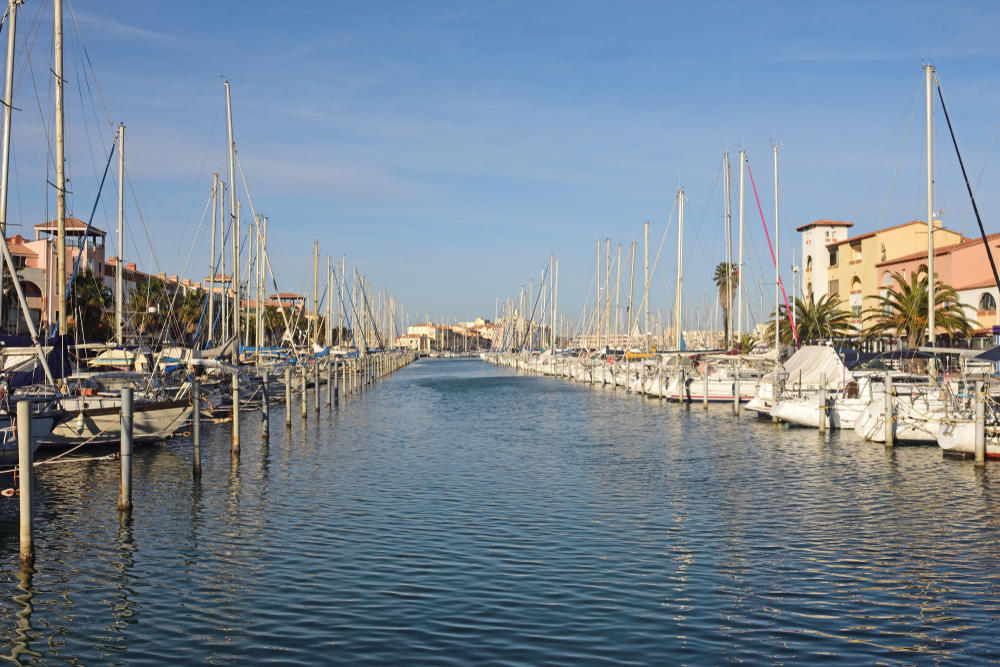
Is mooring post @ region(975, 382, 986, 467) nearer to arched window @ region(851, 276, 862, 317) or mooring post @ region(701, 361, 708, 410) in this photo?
mooring post @ region(701, 361, 708, 410)

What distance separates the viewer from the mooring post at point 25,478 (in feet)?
49.7

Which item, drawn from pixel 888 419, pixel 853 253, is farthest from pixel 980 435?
pixel 853 253

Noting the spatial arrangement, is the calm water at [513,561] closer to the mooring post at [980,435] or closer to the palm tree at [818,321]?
the mooring post at [980,435]

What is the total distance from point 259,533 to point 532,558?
242 inches

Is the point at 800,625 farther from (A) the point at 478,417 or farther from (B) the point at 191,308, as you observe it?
(B) the point at 191,308

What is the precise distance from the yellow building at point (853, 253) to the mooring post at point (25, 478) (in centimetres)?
6647

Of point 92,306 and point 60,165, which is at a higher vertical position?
point 60,165

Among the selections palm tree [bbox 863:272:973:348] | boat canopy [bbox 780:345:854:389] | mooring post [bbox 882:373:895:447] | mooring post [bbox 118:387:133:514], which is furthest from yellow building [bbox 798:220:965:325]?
mooring post [bbox 118:387:133:514]

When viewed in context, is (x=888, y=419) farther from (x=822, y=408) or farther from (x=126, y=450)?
(x=126, y=450)

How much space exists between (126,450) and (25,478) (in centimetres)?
430

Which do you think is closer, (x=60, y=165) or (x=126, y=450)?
(x=126, y=450)

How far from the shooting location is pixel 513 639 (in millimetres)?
12562

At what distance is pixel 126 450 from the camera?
19.5m

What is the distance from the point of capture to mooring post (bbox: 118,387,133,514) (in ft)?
63.4
